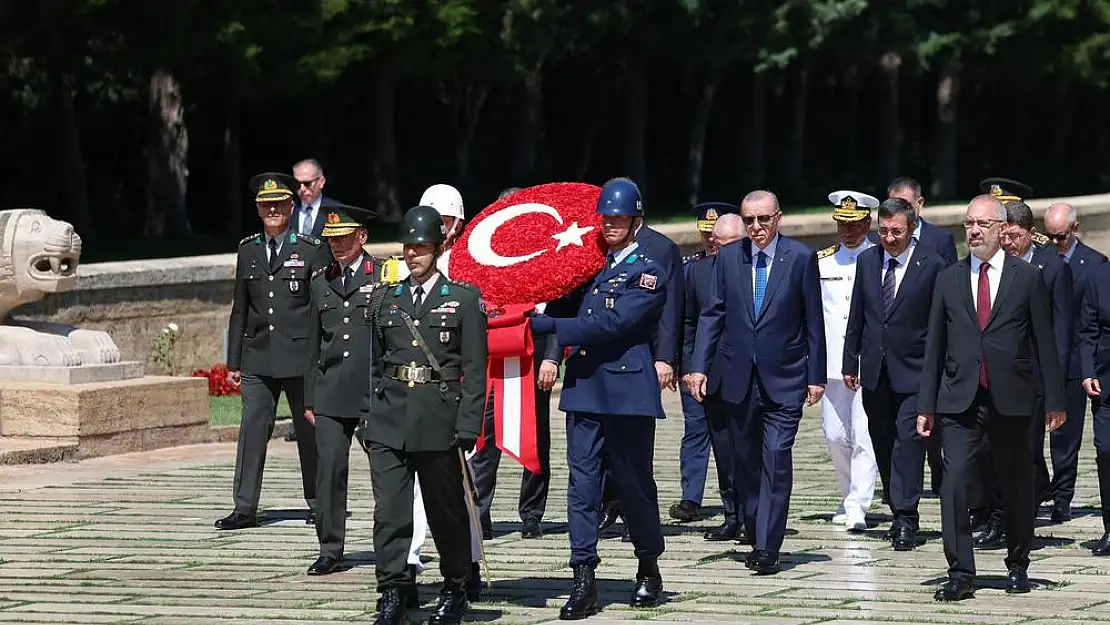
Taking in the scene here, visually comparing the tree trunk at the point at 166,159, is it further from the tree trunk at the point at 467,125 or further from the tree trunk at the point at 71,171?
the tree trunk at the point at 467,125

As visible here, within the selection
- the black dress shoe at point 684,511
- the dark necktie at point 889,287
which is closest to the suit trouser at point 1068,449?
the dark necktie at point 889,287

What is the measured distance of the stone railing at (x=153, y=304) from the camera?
17.8 metres

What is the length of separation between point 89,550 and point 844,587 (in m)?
4.13

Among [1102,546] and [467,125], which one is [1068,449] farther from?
[467,125]

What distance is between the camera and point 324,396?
462 inches

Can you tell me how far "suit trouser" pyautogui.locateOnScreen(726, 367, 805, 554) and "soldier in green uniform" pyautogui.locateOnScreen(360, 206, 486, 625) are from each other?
206cm

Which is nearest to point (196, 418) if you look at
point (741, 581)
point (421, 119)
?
point (741, 581)

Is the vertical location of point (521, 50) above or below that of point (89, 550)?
above

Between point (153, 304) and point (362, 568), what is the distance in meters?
7.03

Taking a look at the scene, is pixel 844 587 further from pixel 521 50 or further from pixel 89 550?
pixel 521 50

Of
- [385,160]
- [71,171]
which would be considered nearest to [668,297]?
[71,171]

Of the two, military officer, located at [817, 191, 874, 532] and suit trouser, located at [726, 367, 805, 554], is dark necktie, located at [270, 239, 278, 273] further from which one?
military officer, located at [817, 191, 874, 532]

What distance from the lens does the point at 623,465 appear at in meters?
10.7

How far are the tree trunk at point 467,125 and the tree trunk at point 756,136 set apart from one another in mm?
10625
